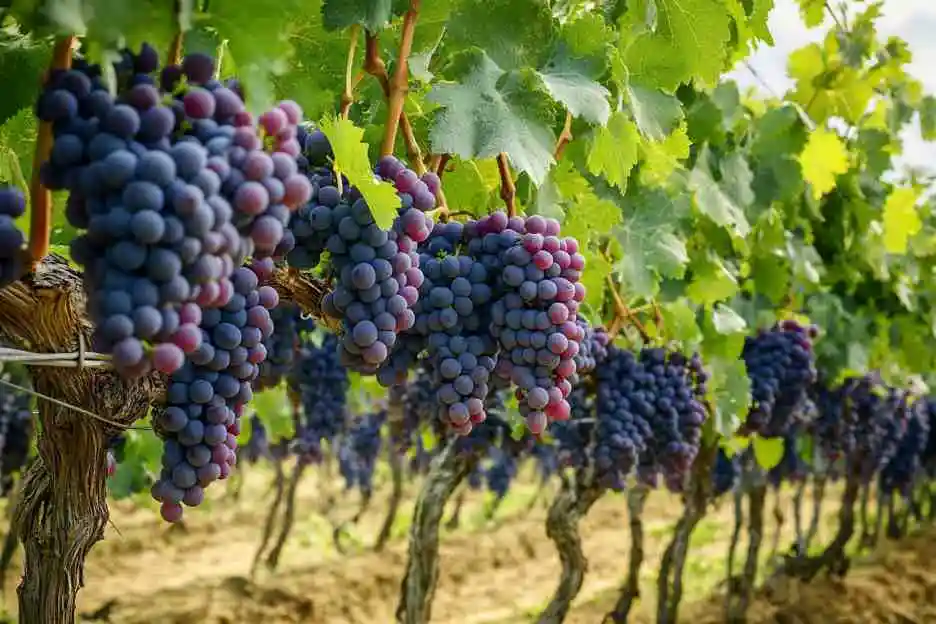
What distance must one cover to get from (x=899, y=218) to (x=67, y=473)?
4.45 metres

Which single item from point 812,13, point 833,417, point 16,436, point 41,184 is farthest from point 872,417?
point 16,436

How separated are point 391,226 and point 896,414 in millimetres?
7020

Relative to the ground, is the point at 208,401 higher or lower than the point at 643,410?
lower

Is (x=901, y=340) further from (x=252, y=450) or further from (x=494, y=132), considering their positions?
(x=252, y=450)

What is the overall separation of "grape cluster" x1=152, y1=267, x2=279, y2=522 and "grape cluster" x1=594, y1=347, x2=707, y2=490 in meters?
2.06

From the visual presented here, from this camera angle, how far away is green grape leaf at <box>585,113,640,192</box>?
7.54ft

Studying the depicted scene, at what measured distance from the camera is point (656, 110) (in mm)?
2336

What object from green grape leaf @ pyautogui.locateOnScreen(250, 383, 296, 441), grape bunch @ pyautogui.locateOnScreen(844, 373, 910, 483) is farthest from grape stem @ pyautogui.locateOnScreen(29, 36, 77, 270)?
grape bunch @ pyautogui.locateOnScreen(844, 373, 910, 483)

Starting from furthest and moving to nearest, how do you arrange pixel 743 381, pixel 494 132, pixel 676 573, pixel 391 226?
pixel 676 573 → pixel 743 381 → pixel 494 132 → pixel 391 226

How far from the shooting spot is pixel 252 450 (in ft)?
42.7

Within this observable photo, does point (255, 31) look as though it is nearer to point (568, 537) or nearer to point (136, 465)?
point (568, 537)

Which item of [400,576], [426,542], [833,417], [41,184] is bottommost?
[400,576]

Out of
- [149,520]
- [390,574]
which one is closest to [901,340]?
[390,574]

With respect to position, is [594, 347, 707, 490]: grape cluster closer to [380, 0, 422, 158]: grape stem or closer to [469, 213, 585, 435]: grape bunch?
[469, 213, 585, 435]: grape bunch
